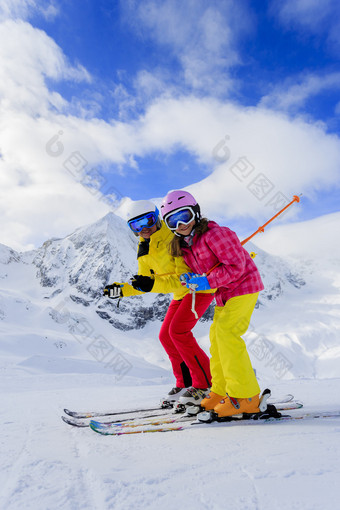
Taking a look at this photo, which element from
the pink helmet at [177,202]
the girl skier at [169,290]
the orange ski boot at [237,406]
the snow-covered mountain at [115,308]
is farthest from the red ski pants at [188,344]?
the snow-covered mountain at [115,308]

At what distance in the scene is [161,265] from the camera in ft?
13.0

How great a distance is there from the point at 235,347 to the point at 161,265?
1.36 meters

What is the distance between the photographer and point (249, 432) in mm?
2428

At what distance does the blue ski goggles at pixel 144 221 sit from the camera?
13.1ft

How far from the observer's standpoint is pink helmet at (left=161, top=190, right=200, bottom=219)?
3428 millimetres

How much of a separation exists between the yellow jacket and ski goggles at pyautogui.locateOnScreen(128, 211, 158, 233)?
14 cm

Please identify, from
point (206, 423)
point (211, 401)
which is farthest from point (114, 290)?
point (206, 423)

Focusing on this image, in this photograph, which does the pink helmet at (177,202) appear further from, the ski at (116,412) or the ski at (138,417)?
the ski at (116,412)

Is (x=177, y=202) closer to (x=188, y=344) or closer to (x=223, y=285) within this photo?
(x=223, y=285)

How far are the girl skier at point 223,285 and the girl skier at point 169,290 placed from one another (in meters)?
0.34

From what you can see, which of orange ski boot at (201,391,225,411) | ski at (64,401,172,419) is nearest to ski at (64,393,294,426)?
ski at (64,401,172,419)

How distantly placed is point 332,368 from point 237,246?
9712 cm

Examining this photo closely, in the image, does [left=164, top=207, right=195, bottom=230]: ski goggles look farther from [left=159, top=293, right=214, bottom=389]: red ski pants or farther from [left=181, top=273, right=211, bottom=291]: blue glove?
[left=159, top=293, right=214, bottom=389]: red ski pants

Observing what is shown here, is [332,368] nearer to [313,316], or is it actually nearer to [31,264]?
[313,316]
